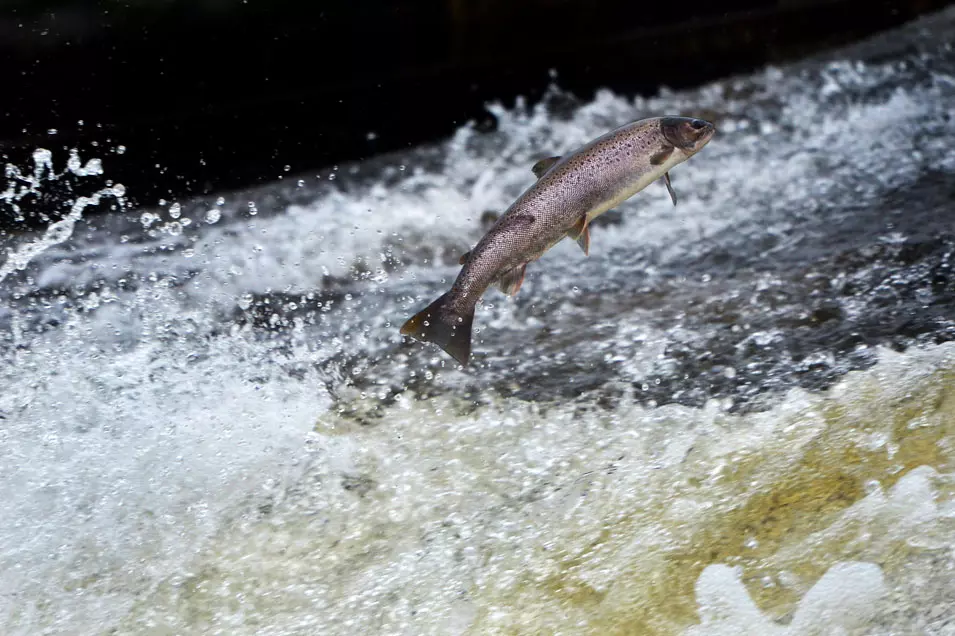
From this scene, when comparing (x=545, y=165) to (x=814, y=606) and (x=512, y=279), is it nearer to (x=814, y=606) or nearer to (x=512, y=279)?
(x=512, y=279)

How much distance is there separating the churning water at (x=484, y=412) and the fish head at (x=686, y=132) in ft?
2.88

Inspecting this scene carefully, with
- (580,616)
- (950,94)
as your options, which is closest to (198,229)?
(580,616)

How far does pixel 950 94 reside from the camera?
5.39 metres

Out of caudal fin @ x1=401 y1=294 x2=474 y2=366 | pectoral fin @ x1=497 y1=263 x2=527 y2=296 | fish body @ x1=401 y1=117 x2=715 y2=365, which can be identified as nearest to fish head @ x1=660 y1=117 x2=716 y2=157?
fish body @ x1=401 y1=117 x2=715 y2=365

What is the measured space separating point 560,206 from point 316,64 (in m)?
2.69

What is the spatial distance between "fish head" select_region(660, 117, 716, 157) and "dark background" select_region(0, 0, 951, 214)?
2.71 meters

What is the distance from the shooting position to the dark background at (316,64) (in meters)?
4.34

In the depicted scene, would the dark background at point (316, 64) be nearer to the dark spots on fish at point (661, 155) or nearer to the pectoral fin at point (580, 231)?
the pectoral fin at point (580, 231)

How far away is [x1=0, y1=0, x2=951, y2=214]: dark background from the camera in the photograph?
4.34 m

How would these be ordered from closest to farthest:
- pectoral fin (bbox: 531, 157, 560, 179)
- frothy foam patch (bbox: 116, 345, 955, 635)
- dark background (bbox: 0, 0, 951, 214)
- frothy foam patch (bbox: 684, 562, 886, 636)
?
frothy foam patch (bbox: 684, 562, 886, 636) → frothy foam patch (bbox: 116, 345, 955, 635) → pectoral fin (bbox: 531, 157, 560, 179) → dark background (bbox: 0, 0, 951, 214)

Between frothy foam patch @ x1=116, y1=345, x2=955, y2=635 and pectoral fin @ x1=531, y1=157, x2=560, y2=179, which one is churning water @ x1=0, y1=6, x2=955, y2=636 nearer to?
frothy foam patch @ x1=116, y1=345, x2=955, y2=635

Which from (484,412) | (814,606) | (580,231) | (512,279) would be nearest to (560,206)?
(580,231)

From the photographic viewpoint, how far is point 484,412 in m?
3.23

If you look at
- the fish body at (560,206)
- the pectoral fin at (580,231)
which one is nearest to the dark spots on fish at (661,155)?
the fish body at (560,206)
